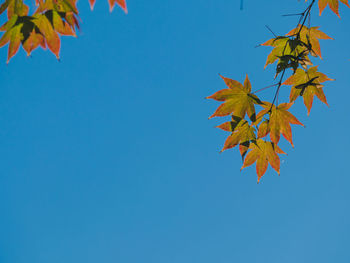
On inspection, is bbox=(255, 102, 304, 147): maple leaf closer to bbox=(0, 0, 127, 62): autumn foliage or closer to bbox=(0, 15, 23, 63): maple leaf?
bbox=(0, 0, 127, 62): autumn foliage

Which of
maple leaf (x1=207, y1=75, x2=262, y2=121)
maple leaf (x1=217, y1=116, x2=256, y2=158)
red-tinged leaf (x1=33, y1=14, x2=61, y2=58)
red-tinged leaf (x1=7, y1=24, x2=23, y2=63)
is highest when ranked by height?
red-tinged leaf (x1=33, y1=14, x2=61, y2=58)

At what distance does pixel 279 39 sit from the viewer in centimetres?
93

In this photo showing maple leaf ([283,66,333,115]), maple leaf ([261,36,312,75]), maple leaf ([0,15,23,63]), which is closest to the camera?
maple leaf ([0,15,23,63])

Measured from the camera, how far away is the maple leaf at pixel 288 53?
0.79 m

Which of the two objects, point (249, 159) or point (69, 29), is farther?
point (249, 159)

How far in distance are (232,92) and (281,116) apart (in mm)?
177

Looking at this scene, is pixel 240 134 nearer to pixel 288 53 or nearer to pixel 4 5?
pixel 288 53

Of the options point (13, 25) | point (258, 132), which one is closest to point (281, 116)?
point (258, 132)

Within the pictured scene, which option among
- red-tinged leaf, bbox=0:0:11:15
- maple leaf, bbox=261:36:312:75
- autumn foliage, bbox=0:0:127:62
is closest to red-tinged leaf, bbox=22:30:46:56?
autumn foliage, bbox=0:0:127:62

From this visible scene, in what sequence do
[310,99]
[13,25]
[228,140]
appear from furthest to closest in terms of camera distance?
[310,99]
[228,140]
[13,25]

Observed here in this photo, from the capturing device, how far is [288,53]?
35.9 inches

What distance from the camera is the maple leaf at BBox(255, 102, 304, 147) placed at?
861mm

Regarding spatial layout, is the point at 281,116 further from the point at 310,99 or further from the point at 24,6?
the point at 24,6

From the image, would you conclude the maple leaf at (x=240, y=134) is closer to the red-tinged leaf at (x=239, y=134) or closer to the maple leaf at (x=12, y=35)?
the red-tinged leaf at (x=239, y=134)
